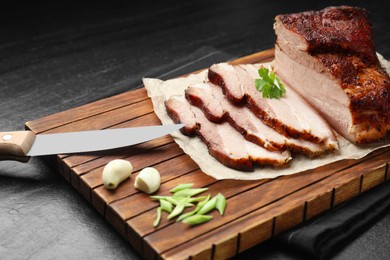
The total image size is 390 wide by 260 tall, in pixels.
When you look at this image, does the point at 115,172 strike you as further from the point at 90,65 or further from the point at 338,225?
the point at 90,65

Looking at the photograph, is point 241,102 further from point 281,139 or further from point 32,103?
point 32,103

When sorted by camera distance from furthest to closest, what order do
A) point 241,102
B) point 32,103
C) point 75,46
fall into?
point 75,46
point 32,103
point 241,102

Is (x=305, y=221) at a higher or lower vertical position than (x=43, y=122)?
lower

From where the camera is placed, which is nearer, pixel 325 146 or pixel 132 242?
pixel 132 242

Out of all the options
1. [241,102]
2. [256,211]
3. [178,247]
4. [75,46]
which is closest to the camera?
[178,247]

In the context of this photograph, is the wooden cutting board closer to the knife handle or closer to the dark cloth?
the dark cloth

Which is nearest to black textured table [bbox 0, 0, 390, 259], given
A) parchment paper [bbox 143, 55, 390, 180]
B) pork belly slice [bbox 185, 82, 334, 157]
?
parchment paper [bbox 143, 55, 390, 180]

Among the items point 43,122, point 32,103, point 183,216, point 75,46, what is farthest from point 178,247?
point 75,46

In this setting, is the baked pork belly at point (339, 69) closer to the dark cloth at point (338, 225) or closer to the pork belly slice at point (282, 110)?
the pork belly slice at point (282, 110)
